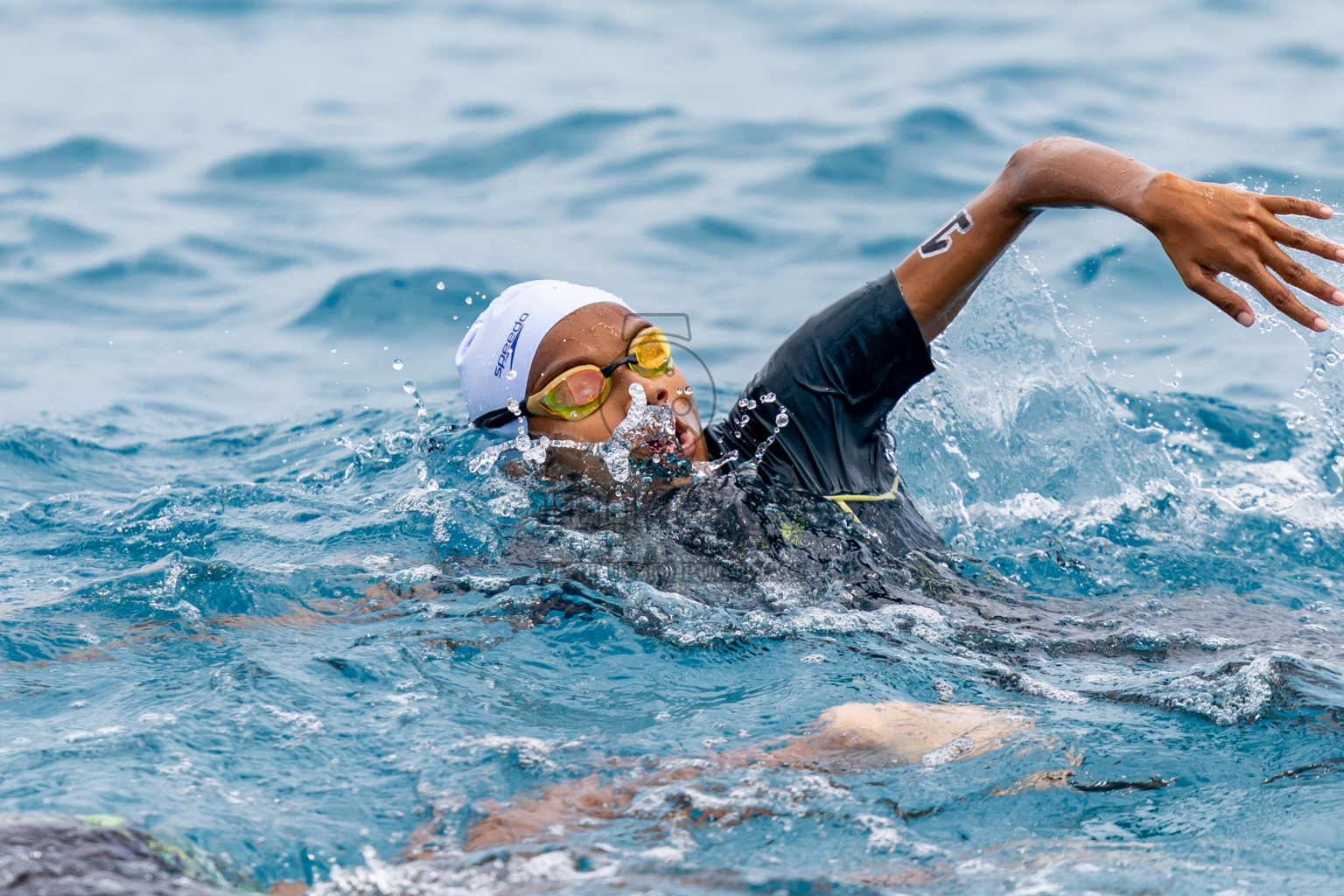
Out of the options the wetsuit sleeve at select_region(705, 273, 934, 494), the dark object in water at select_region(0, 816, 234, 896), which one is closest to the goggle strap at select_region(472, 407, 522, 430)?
the wetsuit sleeve at select_region(705, 273, 934, 494)

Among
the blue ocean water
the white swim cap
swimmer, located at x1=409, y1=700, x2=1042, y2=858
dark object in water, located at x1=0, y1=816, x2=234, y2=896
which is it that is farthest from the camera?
the white swim cap

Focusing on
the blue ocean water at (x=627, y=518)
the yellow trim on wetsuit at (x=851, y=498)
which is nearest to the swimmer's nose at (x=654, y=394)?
the blue ocean water at (x=627, y=518)

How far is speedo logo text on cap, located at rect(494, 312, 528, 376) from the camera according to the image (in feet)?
15.2

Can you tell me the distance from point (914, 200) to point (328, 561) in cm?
645

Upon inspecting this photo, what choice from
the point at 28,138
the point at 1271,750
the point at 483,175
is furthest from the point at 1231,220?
the point at 28,138

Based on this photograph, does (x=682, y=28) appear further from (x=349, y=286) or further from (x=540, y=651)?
(x=540, y=651)

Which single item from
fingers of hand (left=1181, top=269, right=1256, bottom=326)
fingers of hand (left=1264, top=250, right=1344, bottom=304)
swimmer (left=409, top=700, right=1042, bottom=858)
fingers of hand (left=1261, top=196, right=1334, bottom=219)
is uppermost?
fingers of hand (left=1261, top=196, right=1334, bottom=219)

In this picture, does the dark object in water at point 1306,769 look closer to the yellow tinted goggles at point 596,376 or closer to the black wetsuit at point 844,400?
the black wetsuit at point 844,400

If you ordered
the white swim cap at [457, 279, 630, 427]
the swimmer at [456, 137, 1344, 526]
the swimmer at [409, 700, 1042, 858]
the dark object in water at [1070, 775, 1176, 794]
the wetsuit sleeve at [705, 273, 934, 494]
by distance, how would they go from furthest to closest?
the white swim cap at [457, 279, 630, 427]
the wetsuit sleeve at [705, 273, 934, 494]
the swimmer at [456, 137, 1344, 526]
the dark object in water at [1070, 775, 1176, 794]
the swimmer at [409, 700, 1042, 858]

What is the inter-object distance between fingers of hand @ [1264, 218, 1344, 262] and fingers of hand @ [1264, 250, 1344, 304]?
0.14 feet

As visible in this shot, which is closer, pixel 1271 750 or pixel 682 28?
pixel 1271 750

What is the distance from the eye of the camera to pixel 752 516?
4.37 m

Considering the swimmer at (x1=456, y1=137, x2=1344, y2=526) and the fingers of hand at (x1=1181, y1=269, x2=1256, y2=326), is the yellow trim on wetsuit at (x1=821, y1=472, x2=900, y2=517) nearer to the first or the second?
the swimmer at (x1=456, y1=137, x2=1344, y2=526)

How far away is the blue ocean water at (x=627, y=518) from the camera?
3102mm
